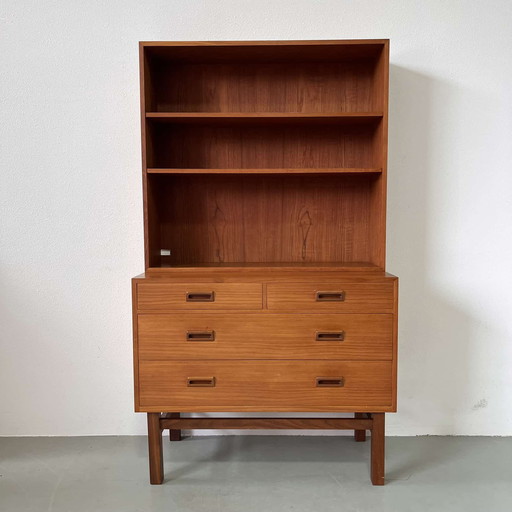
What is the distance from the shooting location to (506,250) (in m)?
2.39

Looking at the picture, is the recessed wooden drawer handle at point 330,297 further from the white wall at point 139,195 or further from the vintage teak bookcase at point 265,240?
the white wall at point 139,195

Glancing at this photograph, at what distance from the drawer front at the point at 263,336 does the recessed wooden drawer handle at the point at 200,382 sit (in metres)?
0.09

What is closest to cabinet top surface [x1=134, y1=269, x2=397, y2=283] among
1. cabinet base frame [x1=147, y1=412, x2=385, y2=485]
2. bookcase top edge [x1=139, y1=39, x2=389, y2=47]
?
cabinet base frame [x1=147, y1=412, x2=385, y2=485]

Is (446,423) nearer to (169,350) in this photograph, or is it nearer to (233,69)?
(169,350)

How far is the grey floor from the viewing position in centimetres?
185

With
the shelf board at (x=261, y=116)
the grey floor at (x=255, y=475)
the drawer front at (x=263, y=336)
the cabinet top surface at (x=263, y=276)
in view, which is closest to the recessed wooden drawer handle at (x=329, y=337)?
the drawer front at (x=263, y=336)

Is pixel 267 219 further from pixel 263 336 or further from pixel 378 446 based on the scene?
pixel 378 446

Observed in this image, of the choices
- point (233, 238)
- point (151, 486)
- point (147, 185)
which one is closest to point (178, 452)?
point (151, 486)

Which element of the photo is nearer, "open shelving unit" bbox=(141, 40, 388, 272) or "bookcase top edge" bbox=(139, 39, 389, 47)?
"bookcase top edge" bbox=(139, 39, 389, 47)

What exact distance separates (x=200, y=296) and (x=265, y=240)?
560mm

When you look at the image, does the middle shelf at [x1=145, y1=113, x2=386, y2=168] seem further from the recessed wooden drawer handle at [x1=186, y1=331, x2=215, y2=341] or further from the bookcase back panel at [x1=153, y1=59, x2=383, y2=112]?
the recessed wooden drawer handle at [x1=186, y1=331, x2=215, y2=341]

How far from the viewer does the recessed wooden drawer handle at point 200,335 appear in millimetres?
1937

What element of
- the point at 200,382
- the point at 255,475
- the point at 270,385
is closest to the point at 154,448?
the point at 200,382

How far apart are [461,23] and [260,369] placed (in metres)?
2.02
